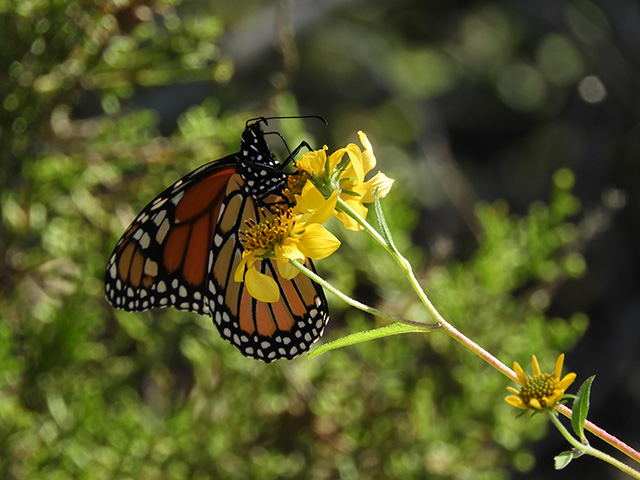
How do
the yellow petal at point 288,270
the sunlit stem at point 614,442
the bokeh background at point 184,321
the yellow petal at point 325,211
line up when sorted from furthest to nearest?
the bokeh background at point 184,321, the yellow petal at point 288,270, the yellow petal at point 325,211, the sunlit stem at point 614,442

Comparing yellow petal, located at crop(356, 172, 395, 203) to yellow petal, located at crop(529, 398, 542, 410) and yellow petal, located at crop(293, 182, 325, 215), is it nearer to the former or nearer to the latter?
yellow petal, located at crop(293, 182, 325, 215)

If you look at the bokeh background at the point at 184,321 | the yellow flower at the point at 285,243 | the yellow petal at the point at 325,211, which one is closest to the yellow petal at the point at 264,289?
the yellow flower at the point at 285,243

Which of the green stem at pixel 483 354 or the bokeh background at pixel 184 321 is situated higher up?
the green stem at pixel 483 354

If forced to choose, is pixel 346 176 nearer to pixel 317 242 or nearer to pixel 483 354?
pixel 317 242

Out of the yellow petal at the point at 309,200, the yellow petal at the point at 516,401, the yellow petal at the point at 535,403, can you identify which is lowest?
the yellow petal at the point at 516,401

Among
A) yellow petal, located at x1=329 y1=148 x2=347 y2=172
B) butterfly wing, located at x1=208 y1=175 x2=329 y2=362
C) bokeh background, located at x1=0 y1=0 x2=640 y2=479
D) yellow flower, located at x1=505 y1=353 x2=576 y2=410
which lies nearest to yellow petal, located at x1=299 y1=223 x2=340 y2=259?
yellow petal, located at x1=329 y1=148 x2=347 y2=172

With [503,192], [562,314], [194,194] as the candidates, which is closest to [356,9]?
[503,192]

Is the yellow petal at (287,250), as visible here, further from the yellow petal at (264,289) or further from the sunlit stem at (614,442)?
the sunlit stem at (614,442)
